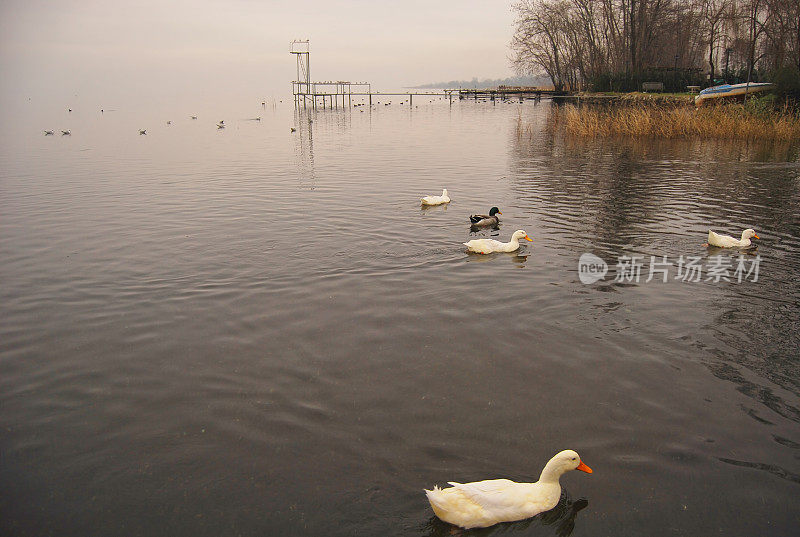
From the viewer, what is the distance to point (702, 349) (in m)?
8.80

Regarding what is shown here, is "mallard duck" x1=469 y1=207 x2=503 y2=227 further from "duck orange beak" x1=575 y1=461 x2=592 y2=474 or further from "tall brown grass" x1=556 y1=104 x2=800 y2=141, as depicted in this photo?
"tall brown grass" x1=556 y1=104 x2=800 y2=141

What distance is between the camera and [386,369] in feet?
27.6

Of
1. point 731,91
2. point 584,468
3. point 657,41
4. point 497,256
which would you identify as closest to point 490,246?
point 497,256

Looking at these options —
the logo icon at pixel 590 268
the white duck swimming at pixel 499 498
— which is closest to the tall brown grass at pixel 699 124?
the logo icon at pixel 590 268

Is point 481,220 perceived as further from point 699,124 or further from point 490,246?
point 699,124

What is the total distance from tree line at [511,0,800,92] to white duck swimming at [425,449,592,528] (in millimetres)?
40039

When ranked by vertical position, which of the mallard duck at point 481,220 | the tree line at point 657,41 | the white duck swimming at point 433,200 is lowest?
the mallard duck at point 481,220

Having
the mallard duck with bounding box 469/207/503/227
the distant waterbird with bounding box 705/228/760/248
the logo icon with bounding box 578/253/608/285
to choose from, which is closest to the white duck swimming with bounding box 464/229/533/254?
the logo icon with bounding box 578/253/608/285

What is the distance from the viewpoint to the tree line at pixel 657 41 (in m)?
Answer: 46.6

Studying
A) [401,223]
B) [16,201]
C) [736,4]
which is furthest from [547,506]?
[736,4]

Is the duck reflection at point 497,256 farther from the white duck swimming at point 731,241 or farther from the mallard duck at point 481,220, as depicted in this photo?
the white duck swimming at point 731,241

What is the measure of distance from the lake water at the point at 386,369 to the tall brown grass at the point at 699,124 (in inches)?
577

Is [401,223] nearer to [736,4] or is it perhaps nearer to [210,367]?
[210,367]

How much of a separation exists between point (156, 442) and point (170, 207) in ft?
48.8
